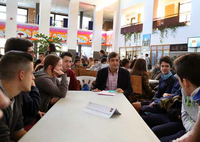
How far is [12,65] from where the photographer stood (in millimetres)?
1265

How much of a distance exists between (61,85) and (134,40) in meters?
11.8

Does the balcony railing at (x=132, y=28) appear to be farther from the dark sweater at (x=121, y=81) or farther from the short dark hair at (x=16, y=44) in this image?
the short dark hair at (x=16, y=44)

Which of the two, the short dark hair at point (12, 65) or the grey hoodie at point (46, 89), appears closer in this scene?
the short dark hair at point (12, 65)

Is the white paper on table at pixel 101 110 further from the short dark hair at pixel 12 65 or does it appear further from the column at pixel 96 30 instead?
the column at pixel 96 30

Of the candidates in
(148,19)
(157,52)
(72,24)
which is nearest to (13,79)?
(157,52)

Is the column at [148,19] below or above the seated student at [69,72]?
above

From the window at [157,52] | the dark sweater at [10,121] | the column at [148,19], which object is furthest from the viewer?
the column at [148,19]

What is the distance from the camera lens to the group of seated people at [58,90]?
124 centimetres

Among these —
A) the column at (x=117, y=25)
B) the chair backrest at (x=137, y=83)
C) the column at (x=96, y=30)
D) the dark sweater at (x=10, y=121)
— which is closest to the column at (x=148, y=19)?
the column at (x=117, y=25)

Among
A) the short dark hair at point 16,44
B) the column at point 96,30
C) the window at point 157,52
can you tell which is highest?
the column at point 96,30

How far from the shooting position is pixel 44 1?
11.5 meters

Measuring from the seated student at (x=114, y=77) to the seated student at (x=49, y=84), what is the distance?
0.88 meters

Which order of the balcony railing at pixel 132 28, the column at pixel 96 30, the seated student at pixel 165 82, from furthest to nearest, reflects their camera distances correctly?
1. the column at pixel 96 30
2. the balcony railing at pixel 132 28
3. the seated student at pixel 165 82

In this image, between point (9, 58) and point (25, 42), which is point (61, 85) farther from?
point (9, 58)
